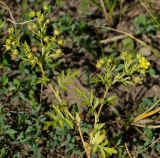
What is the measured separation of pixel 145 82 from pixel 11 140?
117 cm

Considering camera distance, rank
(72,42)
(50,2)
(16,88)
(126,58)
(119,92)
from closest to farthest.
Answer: (126,58) → (16,88) → (119,92) → (72,42) → (50,2)

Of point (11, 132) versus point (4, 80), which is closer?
point (11, 132)

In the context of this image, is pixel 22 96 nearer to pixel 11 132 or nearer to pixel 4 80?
pixel 4 80

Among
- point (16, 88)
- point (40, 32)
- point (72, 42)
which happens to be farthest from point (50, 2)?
point (40, 32)

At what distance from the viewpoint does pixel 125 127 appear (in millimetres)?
2711

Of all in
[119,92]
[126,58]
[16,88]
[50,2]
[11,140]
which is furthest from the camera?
[50,2]

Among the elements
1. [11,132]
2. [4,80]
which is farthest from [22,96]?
[11,132]

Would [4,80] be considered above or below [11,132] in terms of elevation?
above

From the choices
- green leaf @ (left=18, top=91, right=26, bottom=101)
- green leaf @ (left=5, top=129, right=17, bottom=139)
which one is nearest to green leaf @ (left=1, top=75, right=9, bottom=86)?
green leaf @ (left=18, top=91, right=26, bottom=101)

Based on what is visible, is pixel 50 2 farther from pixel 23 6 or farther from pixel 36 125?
pixel 36 125

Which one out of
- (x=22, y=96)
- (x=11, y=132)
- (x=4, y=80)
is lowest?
(x=11, y=132)

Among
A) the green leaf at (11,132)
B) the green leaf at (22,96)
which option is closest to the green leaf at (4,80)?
the green leaf at (22,96)

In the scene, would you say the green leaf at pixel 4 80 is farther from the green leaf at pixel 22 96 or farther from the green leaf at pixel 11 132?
the green leaf at pixel 11 132

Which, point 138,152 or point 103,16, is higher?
point 103,16
